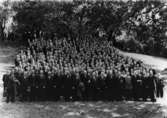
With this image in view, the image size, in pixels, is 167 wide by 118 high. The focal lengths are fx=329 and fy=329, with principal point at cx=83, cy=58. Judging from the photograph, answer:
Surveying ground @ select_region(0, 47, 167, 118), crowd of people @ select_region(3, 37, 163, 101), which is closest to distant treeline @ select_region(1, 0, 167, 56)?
crowd of people @ select_region(3, 37, 163, 101)

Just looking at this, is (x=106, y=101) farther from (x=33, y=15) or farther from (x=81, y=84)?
(x=33, y=15)

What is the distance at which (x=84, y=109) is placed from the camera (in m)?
11.0

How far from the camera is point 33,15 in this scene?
75.7 feet

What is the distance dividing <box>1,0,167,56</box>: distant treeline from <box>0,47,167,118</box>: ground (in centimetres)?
1083

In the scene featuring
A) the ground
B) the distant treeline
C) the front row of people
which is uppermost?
the distant treeline

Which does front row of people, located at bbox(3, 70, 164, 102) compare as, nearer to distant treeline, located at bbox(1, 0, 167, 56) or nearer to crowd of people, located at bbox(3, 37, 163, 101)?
crowd of people, located at bbox(3, 37, 163, 101)

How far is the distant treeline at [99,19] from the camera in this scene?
2230 centimetres

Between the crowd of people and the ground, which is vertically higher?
the crowd of people

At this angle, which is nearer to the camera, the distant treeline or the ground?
the ground

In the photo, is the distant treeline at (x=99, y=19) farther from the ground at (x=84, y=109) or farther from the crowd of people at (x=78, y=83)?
the ground at (x=84, y=109)

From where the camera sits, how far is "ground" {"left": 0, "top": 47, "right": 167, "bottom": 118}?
33.9 feet

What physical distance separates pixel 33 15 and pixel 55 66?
11.5m

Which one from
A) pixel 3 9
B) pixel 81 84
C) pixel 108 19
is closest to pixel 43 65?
pixel 81 84

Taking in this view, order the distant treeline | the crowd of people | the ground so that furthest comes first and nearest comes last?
the distant treeline
the crowd of people
the ground
